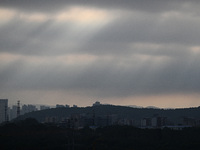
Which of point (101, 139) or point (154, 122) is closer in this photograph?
point (101, 139)

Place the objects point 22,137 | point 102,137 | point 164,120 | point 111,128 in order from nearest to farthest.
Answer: point 22,137, point 102,137, point 111,128, point 164,120

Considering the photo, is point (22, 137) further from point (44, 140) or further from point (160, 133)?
point (160, 133)

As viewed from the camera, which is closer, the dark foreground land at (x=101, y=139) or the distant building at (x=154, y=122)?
the dark foreground land at (x=101, y=139)

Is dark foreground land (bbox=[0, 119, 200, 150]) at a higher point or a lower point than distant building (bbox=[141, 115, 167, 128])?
lower

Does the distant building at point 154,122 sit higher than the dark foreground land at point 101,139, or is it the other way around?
the distant building at point 154,122

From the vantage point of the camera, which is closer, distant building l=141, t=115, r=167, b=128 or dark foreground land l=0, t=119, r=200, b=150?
dark foreground land l=0, t=119, r=200, b=150

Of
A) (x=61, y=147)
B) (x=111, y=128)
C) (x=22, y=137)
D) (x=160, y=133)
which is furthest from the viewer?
(x=111, y=128)

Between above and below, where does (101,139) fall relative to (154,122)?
below

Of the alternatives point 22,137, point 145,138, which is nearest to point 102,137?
point 145,138
